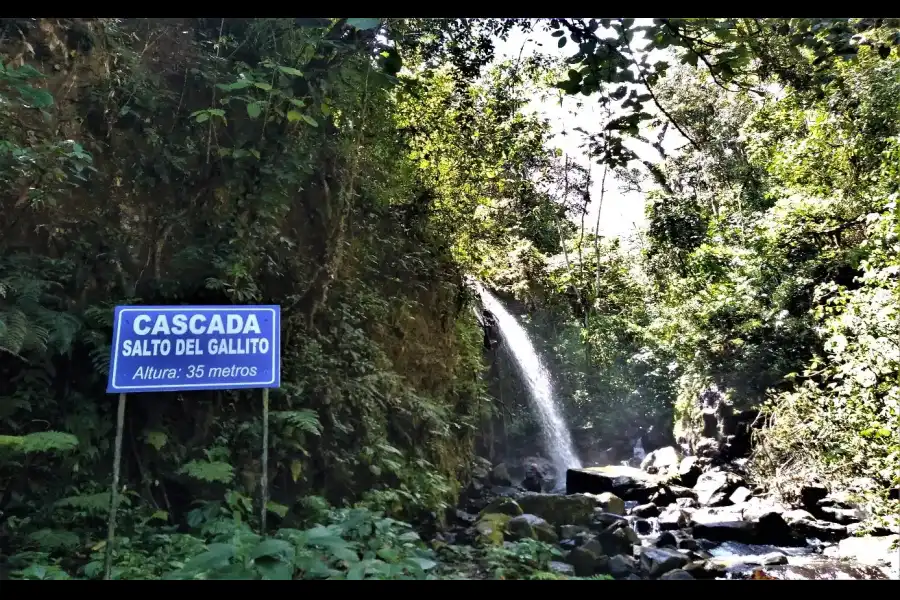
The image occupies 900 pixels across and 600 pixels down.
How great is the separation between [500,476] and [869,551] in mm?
8413

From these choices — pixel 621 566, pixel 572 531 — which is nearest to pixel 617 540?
pixel 572 531

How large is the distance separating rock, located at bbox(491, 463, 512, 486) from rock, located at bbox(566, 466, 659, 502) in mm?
1532

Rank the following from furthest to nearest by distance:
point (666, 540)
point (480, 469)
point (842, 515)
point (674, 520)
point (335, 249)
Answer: point (480, 469), point (674, 520), point (666, 540), point (842, 515), point (335, 249)

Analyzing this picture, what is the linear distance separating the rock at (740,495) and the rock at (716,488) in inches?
5.5

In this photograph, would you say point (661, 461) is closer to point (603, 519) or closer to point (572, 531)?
point (603, 519)

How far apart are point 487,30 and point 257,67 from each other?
7.58 ft

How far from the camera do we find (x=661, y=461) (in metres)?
15.0

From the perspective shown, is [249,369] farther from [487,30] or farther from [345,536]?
[487,30]

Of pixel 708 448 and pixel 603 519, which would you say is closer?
pixel 603 519

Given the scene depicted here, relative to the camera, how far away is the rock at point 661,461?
1371 centimetres

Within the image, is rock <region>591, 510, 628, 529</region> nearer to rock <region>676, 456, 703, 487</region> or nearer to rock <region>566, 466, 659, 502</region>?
rock <region>566, 466, 659, 502</region>

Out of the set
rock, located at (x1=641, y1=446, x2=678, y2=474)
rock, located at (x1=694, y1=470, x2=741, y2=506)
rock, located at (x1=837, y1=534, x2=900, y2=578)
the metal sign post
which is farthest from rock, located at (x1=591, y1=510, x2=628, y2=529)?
the metal sign post

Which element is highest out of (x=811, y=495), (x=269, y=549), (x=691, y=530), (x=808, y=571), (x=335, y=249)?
(x=335, y=249)

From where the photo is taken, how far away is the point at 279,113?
500 cm
